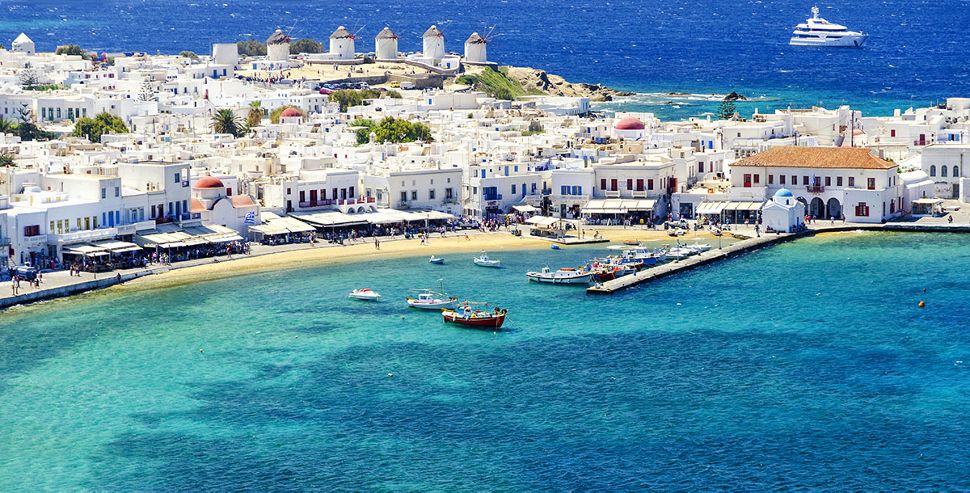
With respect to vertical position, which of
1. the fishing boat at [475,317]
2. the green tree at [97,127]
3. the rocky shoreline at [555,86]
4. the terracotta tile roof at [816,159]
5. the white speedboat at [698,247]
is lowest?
the fishing boat at [475,317]

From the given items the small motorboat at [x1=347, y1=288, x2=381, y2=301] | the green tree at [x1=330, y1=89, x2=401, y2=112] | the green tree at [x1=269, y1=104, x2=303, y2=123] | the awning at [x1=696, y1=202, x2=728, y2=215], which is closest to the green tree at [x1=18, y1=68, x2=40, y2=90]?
the green tree at [x1=269, y1=104, x2=303, y2=123]

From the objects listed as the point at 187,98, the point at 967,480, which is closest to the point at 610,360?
the point at 967,480

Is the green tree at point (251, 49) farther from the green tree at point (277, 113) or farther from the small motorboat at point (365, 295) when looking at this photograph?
the small motorboat at point (365, 295)

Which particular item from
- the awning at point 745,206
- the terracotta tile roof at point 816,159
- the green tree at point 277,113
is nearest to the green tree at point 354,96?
the green tree at point 277,113

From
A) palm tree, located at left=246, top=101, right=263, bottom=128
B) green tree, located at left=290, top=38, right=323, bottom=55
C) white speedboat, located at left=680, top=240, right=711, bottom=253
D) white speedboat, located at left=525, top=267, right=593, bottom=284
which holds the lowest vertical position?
white speedboat, located at left=525, top=267, right=593, bottom=284

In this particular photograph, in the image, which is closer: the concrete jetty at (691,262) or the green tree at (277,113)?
the concrete jetty at (691,262)

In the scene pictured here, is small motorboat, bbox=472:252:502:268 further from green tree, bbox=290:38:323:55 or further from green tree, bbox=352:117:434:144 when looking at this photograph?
green tree, bbox=290:38:323:55

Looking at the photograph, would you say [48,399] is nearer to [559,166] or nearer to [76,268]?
[76,268]
